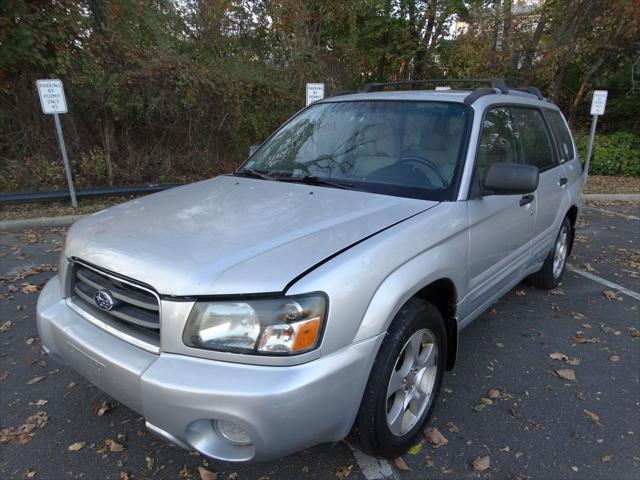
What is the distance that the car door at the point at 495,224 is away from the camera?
2658mm

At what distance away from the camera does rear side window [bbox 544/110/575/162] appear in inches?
161

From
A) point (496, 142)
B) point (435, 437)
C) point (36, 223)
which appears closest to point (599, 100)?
point (496, 142)

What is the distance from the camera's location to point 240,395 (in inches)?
63.7

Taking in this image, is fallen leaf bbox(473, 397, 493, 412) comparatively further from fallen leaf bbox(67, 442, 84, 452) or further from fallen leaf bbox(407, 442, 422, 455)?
fallen leaf bbox(67, 442, 84, 452)

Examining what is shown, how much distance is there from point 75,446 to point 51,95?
5896 millimetres

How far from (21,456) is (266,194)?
5.98ft

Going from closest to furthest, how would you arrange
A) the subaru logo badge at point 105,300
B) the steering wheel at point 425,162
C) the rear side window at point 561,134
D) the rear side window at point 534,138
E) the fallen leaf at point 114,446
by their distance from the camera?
1. the subaru logo badge at point 105,300
2. the fallen leaf at point 114,446
3. the steering wheel at point 425,162
4. the rear side window at point 534,138
5. the rear side window at point 561,134

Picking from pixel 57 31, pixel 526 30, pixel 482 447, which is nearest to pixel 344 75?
pixel 526 30

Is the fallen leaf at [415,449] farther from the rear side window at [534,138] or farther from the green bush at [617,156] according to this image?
the green bush at [617,156]

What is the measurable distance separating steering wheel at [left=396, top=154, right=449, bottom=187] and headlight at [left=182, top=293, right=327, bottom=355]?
4.08ft

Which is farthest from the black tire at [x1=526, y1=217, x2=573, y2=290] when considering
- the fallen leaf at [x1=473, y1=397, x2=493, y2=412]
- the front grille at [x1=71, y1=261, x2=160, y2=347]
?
the front grille at [x1=71, y1=261, x2=160, y2=347]

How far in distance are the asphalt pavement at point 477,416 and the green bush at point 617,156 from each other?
31.6 ft

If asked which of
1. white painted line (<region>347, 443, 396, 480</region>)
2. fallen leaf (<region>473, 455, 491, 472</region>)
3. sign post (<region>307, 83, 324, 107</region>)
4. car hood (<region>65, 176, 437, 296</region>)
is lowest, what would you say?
fallen leaf (<region>473, 455, 491, 472</region>)

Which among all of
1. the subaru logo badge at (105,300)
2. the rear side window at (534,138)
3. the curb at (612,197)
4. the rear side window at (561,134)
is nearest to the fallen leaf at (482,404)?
the rear side window at (534,138)
